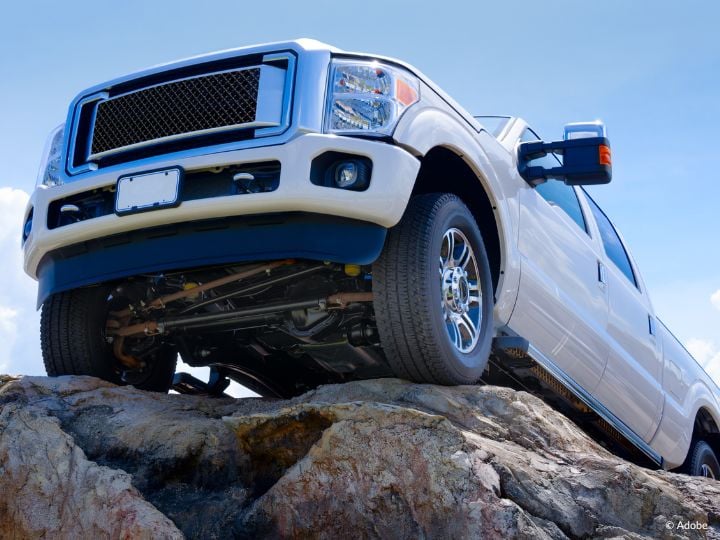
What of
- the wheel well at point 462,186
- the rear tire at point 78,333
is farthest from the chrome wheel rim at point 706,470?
the rear tire at point 78,333

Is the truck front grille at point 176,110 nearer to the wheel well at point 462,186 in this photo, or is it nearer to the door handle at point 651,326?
the wheel well at point 462,186

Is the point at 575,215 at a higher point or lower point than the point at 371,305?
higher

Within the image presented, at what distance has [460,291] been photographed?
426 centimetres

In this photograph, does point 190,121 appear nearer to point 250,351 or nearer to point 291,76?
point 291,76

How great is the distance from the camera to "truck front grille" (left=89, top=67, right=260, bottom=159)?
13.4 feet

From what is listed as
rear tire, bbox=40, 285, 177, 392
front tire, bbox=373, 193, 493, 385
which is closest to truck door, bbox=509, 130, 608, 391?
front tire, bbox=373, 193, 493, 385

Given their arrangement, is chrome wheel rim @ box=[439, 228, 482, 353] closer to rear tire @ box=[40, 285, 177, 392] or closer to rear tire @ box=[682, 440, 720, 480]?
rear tire @ box=[40, 285, 177, 392]

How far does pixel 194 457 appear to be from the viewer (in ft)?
12.7

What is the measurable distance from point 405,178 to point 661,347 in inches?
129

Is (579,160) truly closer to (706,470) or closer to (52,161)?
(52,161)

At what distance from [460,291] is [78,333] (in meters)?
1.74

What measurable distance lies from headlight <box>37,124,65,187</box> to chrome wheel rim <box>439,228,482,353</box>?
1.71m

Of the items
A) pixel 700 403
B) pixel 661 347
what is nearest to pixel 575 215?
pixel 661 347

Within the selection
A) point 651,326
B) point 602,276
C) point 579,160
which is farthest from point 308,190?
point 651,326
